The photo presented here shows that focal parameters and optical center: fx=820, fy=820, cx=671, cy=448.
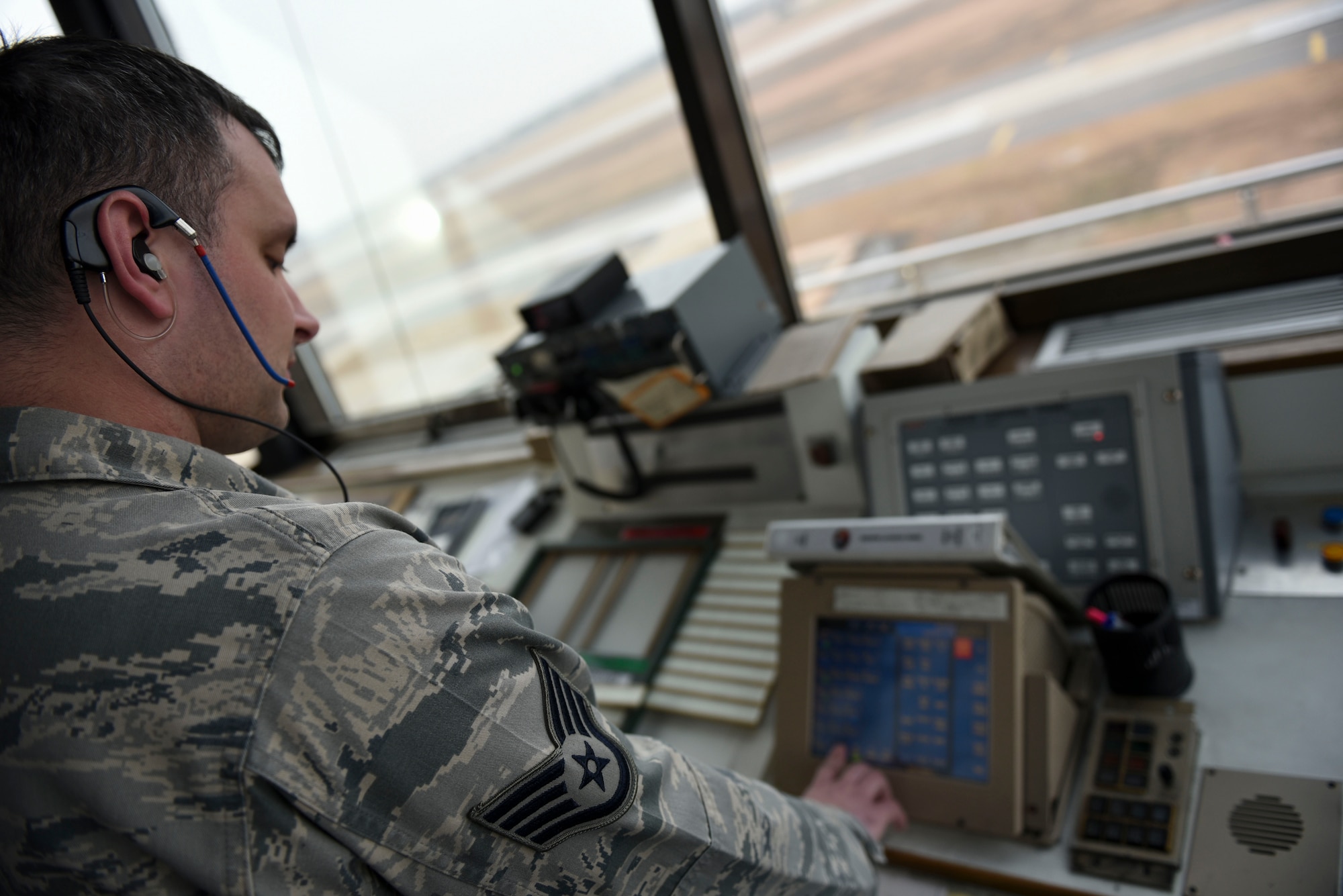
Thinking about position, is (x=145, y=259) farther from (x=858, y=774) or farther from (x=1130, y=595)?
(x=1130, y=595)

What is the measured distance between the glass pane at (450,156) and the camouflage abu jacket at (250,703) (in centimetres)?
197

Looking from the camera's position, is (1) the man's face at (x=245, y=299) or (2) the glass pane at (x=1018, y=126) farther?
(2) the glass pane at (x=1018, y=126)

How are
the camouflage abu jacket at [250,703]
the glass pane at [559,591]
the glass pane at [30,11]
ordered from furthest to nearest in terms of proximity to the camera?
the glass pane at [30,11] → the glass pane at [559,591] → the camouflage abu jacket at [250,703]

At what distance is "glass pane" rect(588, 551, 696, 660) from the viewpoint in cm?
157

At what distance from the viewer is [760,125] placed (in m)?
2.25

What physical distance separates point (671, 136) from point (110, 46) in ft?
6.11

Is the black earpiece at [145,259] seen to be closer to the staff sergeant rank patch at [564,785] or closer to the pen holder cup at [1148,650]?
the staff sergeant rank patch at [564,785]

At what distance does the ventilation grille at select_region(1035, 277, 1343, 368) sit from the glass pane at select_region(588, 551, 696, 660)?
813mm

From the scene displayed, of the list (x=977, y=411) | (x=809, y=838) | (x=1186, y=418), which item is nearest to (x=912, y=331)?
(x=977, y=411)

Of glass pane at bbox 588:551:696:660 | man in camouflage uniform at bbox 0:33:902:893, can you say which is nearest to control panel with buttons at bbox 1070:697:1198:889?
man in camouflage uniform at bbox 0:33:902:893

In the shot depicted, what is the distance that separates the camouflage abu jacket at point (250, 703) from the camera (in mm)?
537

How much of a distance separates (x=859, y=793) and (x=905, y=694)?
15cm

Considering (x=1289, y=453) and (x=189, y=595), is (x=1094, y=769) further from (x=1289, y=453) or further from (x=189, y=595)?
(x=189, y=595)

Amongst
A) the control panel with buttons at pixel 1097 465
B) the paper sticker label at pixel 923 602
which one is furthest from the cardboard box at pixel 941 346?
the paper sticker label at pixel 923 602
